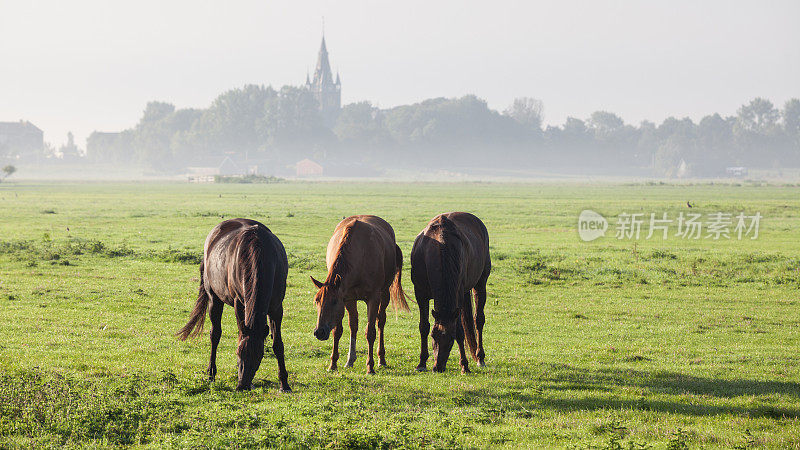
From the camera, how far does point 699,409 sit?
9.57 m

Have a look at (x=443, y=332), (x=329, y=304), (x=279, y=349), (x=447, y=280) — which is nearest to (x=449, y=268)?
(x=447, y=280)

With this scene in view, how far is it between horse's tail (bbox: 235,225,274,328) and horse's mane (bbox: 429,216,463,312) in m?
2.76

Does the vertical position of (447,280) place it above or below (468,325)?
above

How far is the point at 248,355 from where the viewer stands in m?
9.35

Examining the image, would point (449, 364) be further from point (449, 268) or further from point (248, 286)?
point (248, 286)

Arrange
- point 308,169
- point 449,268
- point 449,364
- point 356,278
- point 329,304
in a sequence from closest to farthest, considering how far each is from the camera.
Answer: point 329,304
point 449,268
point 356,278
point 449,364
point 308,169

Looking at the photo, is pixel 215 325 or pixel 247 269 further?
pixel 215 325

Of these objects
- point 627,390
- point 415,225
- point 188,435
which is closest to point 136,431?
point 188,435

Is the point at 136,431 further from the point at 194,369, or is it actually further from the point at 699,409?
the point at 699,409

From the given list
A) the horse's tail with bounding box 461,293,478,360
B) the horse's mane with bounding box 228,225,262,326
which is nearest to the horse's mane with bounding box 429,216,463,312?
the horse's tail with bounding box 461,293,478,360

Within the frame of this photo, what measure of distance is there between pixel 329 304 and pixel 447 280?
191 cm

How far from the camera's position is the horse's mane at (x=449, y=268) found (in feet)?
34.7

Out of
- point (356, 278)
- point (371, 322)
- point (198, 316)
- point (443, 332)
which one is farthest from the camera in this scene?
point (198, 316)

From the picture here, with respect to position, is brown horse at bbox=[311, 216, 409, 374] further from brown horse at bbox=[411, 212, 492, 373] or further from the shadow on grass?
the shadow on grass
